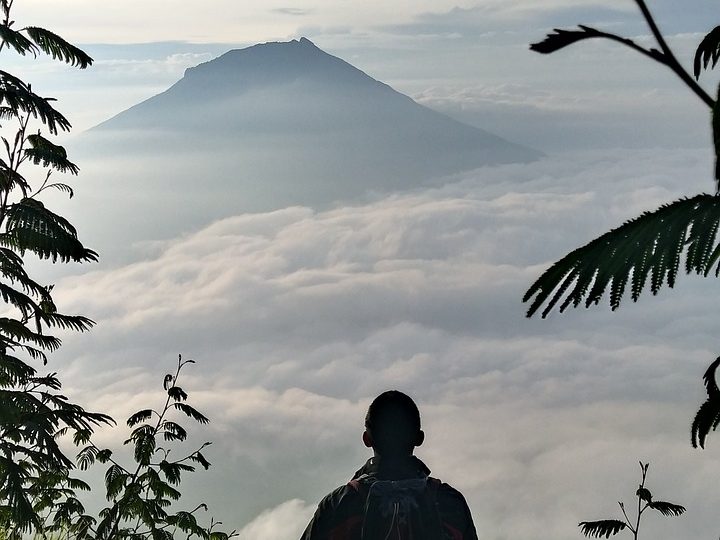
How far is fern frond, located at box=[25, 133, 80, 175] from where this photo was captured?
702 cm

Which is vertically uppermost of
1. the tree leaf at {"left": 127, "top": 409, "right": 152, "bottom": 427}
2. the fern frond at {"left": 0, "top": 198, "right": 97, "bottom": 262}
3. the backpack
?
the fern frond at {"left": 0, "top": 198, "right": 97, "bottom": 262}

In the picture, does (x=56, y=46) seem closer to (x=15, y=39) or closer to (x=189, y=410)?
(x=15, y=39)

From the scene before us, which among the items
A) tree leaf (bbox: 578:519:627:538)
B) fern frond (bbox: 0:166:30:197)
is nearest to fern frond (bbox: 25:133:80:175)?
fern frond (bbox: 0:166:30:197)

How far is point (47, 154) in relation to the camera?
705cm

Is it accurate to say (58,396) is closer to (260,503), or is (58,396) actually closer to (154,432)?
(154,432)

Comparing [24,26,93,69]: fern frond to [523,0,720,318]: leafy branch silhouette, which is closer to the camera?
[523,0,720,318]: leafy branch silhouette

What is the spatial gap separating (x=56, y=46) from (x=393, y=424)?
526 cm

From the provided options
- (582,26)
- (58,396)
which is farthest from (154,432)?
(582,26)

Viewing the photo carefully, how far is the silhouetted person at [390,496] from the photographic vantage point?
2789mm

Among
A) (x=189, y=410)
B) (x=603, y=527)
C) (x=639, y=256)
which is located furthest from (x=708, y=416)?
(x=189, y=410)

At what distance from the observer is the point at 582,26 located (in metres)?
2.05

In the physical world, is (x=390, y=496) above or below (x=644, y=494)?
below

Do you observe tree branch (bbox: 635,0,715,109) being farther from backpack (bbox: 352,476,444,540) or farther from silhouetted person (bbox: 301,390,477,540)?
backpack (bbox: 352,476,444,540)

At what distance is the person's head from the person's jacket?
2.1 inches
